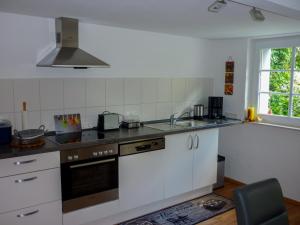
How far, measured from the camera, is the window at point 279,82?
3.54 m

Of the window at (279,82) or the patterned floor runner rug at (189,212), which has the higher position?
the window at (279,82)

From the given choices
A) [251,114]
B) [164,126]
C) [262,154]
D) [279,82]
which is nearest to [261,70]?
[279,82]

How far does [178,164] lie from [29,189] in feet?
5.25

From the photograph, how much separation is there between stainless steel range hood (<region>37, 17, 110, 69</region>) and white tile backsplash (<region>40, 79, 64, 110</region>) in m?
0.23

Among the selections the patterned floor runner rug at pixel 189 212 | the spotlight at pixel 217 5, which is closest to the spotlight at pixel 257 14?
the spotlight at pixel 217 5

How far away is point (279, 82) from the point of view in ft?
12.2

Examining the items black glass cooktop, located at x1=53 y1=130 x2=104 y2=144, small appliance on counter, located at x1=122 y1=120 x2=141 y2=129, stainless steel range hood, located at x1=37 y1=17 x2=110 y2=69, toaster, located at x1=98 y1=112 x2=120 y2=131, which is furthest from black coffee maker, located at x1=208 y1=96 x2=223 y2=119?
stainless steel range hood, located at x1=37 y1=17 x2=110 y2=69

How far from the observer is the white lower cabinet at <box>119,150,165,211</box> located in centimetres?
295

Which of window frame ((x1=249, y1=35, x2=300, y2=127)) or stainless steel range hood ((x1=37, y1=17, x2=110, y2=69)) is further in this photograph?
window frame ((x1=249, y1=35, x2=300, y2=127))

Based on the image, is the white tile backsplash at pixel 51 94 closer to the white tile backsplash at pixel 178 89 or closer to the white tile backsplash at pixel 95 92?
the white tile backsplash at pixel 95 92

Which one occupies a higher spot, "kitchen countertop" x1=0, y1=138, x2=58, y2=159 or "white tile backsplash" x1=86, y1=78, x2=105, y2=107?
"white tile backsplash" x1=86, y1=78, x2=105, y2=107

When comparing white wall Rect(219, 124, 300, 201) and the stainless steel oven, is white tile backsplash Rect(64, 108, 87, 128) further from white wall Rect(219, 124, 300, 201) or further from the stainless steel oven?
white wall Rect(219, 124, 300, 201)

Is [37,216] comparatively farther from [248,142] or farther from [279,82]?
[279,82]

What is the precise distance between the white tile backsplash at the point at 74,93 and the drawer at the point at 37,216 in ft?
3.35
